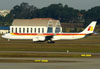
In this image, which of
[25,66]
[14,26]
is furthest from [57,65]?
[14,26]

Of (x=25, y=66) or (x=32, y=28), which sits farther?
(x=32, y=28)

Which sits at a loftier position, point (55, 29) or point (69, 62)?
point (69, 62)

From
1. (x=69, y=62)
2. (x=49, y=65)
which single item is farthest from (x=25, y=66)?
(x=69, y=62)

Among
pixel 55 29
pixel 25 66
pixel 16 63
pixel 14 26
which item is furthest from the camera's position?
pixel 55 29

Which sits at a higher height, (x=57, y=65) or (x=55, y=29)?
(x=57, y=65)

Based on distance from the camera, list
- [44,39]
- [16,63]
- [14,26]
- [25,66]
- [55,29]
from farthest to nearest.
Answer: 1. [55,29]
2. [14,26]
3. [44,39]
4. [16,63]
5. [25,66]

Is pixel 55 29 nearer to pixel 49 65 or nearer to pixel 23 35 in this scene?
pixel 23 35

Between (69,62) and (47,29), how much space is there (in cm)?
10513

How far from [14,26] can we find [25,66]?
10395 centimetres

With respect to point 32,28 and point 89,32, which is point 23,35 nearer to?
point 89,32

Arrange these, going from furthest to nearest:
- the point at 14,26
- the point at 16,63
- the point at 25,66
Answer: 1. the point at 14,26
2. the point at 16,63
3. the point at 25,66

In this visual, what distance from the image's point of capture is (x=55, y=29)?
152 m

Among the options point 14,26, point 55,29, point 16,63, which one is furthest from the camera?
point 55,29

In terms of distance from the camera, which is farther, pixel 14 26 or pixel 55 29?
pixel 55 29
